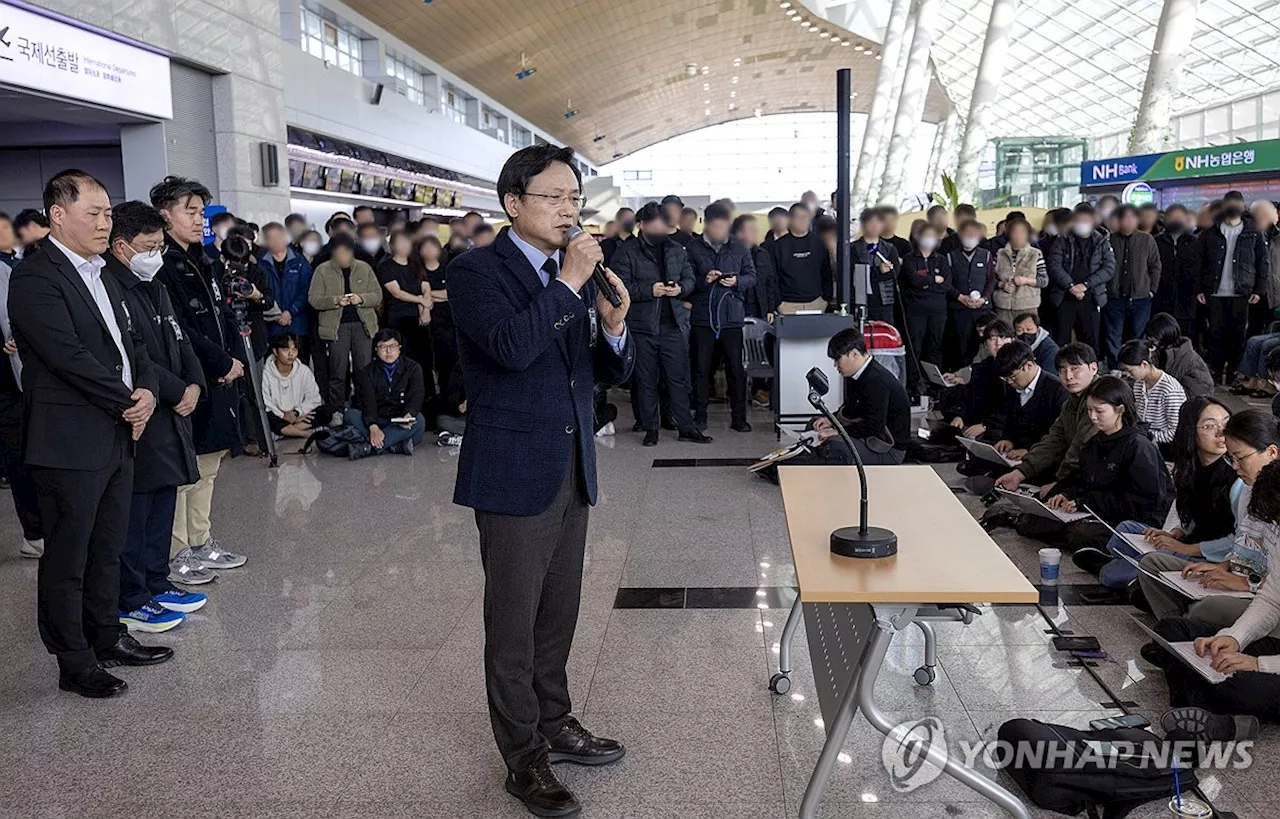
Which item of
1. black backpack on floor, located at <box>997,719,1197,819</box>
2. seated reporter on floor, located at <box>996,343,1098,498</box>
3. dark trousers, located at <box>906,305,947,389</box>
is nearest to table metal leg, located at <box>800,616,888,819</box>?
black backpack on floor, located at <box>997,719,1197,819</box>

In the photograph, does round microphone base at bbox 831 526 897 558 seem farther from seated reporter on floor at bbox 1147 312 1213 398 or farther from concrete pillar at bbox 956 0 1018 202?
concrete pillar at bbox 956 0 1018 202

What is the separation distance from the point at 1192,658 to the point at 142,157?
9.70 meters

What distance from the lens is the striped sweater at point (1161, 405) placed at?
5641 mm

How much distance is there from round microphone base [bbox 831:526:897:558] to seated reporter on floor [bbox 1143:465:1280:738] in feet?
3.93

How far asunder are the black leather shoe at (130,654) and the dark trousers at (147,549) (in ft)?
1.02

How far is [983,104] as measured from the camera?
19109mm

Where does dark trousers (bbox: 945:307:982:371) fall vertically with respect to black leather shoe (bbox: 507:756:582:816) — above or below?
above

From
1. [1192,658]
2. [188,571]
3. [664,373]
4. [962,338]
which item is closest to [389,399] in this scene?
[664,373]

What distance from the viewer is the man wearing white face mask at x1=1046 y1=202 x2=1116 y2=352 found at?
9.63m

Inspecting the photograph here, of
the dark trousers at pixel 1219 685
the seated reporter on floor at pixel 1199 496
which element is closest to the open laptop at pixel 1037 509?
the seated reporter on floor at pixel 1199 496

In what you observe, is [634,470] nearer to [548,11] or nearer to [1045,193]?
[1045,193]

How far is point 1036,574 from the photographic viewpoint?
4641 mm

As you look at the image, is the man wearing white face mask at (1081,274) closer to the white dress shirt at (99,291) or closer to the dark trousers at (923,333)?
the dark trousers at (923,333)

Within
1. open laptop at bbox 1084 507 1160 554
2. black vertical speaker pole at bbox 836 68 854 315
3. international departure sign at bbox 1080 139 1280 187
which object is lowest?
open laptop at bbox 1084 507 1160 554
